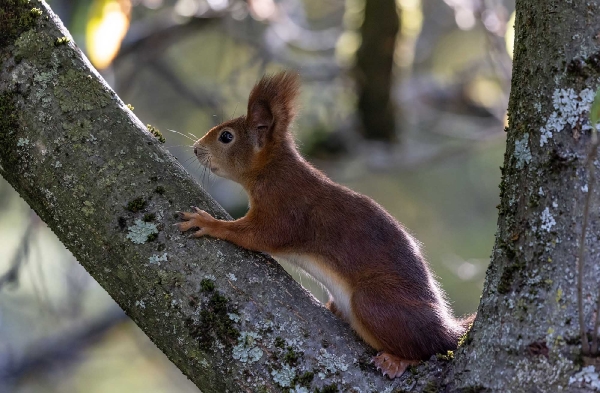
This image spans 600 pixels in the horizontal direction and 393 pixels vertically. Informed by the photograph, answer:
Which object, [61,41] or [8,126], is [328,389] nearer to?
[8,126]

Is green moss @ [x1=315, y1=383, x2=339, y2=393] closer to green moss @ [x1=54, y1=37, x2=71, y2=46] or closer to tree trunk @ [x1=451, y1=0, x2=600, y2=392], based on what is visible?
tree trunk @ [x1=451, y1=0, x2=600, y2=392]

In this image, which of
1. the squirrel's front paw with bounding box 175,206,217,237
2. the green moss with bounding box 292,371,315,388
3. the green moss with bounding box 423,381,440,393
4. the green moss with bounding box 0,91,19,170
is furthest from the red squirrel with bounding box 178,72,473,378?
the green moss with bounding box 0,91,19,170

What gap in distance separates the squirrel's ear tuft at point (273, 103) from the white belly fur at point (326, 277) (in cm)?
74

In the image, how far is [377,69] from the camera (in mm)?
6215

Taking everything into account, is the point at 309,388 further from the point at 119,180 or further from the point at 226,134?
the point at 226,134

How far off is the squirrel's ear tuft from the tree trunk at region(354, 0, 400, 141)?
8.45ft

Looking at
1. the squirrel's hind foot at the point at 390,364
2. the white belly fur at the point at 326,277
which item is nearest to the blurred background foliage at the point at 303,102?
the white belly fur at the point at 326,277

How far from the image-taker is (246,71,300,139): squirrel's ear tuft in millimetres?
3617

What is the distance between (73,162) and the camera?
8.02ft

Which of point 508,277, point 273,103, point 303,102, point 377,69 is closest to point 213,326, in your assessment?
point 508,277

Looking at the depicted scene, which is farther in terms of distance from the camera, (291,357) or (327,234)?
(327,234)

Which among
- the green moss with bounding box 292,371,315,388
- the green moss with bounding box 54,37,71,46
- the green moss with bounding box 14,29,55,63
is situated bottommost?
the green moss with bounding box 292,371,315,388

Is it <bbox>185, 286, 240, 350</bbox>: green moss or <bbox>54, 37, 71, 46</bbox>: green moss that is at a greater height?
<bbox>54, 37, 71, 46</bbox>: green moss

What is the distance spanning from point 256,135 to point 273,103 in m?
0.22
